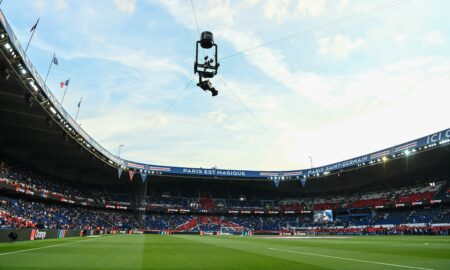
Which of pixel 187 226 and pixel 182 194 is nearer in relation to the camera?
pixel 187 226

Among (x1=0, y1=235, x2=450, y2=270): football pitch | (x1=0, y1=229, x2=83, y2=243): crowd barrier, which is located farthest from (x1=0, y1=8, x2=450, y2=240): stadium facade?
(x1=0, y1=235, x2=450, y2=270): football pitch

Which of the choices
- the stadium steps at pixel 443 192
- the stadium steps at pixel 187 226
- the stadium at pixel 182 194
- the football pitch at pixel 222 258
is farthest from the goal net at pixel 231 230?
the football pitch at pixel 222 258

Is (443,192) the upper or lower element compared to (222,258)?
upper

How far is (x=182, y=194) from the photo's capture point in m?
81.1

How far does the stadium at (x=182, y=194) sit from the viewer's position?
100ft

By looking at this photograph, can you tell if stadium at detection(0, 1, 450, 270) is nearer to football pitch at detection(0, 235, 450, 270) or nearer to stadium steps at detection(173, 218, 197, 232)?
stadium steps at detection(173, 218, 197, 232)

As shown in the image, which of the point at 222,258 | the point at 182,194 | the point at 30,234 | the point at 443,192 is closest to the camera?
the point at 222,258

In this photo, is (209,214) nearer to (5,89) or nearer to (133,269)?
(5,89)

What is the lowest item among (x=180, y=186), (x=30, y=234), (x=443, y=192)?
(x=30, y=234)

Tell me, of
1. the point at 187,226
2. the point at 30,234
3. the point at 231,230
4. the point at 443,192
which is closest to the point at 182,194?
the point at 187,226

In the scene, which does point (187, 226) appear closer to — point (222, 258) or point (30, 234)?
point (30, 234)

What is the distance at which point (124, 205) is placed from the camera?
227 feet

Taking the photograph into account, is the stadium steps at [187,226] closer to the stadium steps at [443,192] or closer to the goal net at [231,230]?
the goal net at [231,230]

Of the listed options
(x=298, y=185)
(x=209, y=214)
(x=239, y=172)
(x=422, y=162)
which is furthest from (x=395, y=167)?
Answer: (x=209, y=214)
